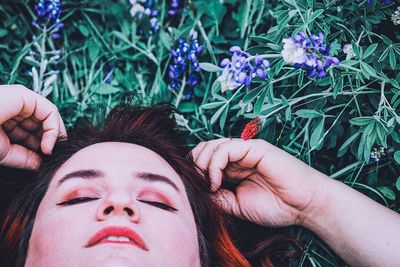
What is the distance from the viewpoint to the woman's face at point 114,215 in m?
1.48

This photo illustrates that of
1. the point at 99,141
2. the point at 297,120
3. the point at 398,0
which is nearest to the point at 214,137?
the point at 297,120

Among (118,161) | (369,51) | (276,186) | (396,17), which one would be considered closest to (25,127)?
(118,161)

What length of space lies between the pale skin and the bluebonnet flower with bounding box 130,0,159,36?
2.30 ft

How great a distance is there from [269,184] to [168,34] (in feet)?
2.95

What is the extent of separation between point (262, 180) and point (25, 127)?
0.79 m

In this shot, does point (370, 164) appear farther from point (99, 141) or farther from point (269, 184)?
point (99, 141)

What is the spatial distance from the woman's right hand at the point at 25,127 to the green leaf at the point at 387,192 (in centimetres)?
111

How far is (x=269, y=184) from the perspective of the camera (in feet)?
6.24

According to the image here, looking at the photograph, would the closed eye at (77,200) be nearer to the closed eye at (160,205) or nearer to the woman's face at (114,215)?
the woman's face at (114,215)

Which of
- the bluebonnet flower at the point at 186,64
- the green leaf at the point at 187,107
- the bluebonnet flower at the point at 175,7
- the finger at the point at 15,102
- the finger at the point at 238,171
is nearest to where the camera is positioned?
the finger at the point at 15,102

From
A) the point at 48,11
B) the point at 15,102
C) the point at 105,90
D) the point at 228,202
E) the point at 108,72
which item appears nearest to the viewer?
the point at 15,102

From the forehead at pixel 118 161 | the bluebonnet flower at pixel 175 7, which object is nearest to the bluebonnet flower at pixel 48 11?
the bluebonnet flower at pixel 175 7

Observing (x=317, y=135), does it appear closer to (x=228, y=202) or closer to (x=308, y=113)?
(x=308, y=113)

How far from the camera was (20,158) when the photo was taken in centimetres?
188
